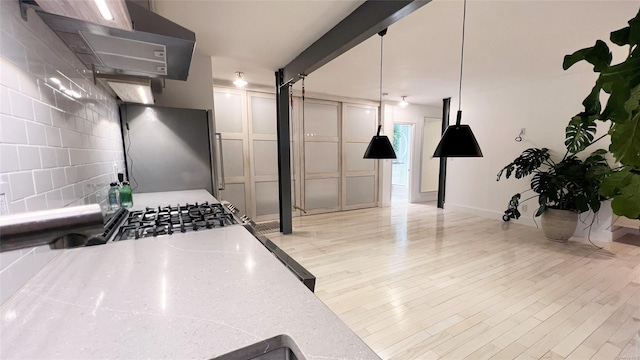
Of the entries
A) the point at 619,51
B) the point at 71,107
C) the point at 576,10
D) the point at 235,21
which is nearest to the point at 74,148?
the point at 71,107

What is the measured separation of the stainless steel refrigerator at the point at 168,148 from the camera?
2.30 m

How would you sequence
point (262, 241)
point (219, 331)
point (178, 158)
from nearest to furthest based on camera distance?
point (219, 331) → point (262, 241) → point (178, 158)

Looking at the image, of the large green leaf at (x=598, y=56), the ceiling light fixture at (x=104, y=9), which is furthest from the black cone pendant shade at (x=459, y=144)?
the ceiling light fixture at (x=104, y=9)

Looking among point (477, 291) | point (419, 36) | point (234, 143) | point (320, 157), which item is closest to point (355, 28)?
point (419, 36)

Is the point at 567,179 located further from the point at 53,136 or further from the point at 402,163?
the point at 53,136

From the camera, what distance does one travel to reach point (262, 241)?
115cm

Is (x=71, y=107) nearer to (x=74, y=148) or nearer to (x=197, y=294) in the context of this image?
(x=74, y=148)

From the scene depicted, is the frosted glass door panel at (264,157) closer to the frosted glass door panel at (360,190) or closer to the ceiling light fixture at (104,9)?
the frosted glass door panel at (360,190)

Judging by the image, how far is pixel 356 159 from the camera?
5785mm

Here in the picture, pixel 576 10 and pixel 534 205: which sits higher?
pixel 576 10

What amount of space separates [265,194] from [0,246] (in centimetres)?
448

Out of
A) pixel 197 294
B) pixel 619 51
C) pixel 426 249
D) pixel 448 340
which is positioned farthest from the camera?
pixel 426 249

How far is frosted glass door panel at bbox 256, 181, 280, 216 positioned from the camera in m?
4.71

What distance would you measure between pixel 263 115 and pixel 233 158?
980mm
